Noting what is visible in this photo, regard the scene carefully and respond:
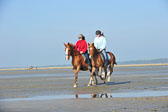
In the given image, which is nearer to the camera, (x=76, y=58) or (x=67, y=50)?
(x=67, y=50)

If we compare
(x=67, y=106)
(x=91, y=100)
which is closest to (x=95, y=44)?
(x=91, y=100)

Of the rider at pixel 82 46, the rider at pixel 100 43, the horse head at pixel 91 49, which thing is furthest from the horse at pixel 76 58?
the rider at pixel 100 43

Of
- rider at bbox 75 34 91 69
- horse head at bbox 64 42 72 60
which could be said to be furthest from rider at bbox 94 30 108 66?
horse head at bbox 64 42 72 60

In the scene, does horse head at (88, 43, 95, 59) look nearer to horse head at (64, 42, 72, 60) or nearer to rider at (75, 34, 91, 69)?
rider at (75, 34, 91, 69)

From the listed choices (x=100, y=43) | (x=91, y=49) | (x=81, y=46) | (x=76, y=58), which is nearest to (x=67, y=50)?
(x=76, y=58)

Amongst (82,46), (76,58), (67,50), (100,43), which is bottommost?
(76,58)

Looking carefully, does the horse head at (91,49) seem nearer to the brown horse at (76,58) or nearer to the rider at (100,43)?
the brown horse at (76,58)

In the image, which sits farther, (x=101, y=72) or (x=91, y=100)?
(x=101, y=72)

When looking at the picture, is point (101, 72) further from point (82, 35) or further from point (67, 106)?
point (67, 106)

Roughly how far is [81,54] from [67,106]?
24.4ft

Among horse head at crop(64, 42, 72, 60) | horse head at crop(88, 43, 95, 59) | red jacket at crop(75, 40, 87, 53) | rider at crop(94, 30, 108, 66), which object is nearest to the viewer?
horse head at crop(64, 42, 72, 60)

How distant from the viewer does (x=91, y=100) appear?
38.5 feet

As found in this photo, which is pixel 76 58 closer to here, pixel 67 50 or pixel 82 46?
pixel 82 46

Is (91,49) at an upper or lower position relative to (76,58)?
upper
